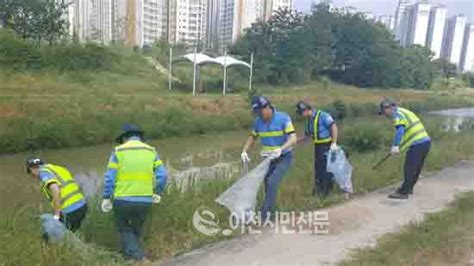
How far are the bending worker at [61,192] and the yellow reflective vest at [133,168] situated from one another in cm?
51

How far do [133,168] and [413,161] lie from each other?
440 centimetres

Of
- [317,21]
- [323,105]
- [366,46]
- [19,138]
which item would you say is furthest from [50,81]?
[366,46]

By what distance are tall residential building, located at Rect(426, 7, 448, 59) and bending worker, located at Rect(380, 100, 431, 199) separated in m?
60.5

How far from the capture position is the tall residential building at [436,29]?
63616 mm

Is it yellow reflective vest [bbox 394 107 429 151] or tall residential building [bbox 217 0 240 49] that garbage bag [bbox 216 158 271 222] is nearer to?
yellow reflective vest [bbox 394 107 429 151]

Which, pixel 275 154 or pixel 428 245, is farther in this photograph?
pixel 275 154

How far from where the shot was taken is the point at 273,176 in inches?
220

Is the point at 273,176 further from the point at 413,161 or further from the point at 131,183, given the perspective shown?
the point at 413,161

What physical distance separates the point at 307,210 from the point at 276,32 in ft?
108

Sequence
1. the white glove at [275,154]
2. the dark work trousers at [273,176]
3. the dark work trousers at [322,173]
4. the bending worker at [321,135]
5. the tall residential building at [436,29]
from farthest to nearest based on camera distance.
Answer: the tall residential building at [436,29] < the dark work trousers at [322,173] < the bending worker at [321,135] < the dark work trousers at [273,176] < the white glove at [275,154]

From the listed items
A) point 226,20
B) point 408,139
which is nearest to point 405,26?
point 226,20

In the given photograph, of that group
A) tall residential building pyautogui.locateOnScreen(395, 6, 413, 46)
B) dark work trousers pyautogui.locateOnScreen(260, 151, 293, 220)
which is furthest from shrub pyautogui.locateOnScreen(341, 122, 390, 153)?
tall residential building pyautogui.locateOnScreen(395, 6, 413, 46)

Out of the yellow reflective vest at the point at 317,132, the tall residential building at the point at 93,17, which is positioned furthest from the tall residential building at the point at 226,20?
the yellow reflective vest at the point at 317,132

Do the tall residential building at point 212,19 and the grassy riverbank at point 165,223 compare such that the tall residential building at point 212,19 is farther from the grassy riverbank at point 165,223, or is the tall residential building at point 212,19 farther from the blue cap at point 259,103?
the blue cap at point 259,103
